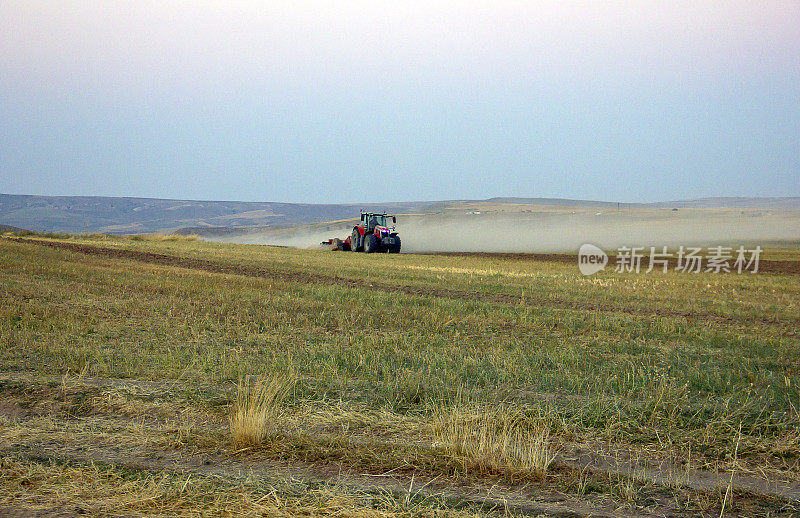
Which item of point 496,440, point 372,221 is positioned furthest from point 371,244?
point 496,440

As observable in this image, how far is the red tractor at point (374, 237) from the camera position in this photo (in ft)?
148

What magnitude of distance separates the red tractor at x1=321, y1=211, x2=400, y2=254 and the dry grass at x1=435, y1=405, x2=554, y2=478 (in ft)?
122

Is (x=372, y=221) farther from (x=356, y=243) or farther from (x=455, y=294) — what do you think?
(x=455, y=294)

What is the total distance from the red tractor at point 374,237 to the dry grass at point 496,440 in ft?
122

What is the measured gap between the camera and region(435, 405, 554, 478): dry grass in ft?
18.9

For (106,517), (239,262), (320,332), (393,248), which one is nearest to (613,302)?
(320,332)

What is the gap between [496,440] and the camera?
627 cm

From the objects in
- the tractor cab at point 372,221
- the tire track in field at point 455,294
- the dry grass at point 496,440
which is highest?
the tractor cab at point 372,221

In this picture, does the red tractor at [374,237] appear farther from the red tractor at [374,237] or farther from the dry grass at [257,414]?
the dry grass at [257,414]

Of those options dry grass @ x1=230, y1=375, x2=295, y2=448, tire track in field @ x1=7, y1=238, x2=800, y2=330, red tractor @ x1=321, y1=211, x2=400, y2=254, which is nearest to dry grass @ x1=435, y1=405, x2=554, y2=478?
dry grass @ x1=230, y1=375, x2=295, y2=448

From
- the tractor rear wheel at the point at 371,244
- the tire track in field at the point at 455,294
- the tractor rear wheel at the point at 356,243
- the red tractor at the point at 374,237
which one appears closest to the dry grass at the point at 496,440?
the tire track in field at the point at 455,294

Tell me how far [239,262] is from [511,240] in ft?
157

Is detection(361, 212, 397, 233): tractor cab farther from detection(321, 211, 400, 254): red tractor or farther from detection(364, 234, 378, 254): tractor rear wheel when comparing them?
detection(364, 234, 378, 254): tractor rear wheel

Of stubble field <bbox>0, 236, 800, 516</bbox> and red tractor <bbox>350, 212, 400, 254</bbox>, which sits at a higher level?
red tractor <bbox>350, 212, 400, 254</bbox>
